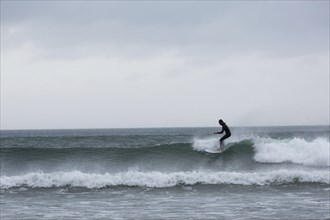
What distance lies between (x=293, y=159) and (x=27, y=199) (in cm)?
1330

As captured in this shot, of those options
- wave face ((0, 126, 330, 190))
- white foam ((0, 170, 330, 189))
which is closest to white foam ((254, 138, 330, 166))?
wave face ((0, 126, 330, 190))

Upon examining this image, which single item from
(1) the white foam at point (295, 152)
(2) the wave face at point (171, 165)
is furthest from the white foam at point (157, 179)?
(1) the white foam at point (295, 152)

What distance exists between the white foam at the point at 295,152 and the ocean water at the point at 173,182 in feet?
0.16

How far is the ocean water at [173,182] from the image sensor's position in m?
13.0

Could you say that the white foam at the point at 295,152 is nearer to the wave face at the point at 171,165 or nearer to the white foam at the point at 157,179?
the wave face at the point at 171,165

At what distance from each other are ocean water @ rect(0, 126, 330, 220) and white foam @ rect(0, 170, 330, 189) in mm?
39

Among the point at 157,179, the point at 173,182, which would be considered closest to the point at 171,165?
the point at 157,179

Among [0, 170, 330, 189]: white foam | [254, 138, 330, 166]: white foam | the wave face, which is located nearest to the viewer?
[0, 170, 330, 189]: white foam

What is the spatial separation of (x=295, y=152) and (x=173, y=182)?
8274 mm

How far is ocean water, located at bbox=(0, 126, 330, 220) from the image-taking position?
13016mm

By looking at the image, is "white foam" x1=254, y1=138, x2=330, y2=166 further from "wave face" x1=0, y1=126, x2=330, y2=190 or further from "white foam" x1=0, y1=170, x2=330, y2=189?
"white foam" x1=0, y1=170, x2=330, y2=189

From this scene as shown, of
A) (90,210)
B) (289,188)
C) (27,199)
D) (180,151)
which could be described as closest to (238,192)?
(289,188)

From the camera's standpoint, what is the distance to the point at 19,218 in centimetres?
1205

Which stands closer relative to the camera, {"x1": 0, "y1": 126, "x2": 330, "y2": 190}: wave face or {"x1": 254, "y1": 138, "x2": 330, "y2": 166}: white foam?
{"x1": 0, "y1": 126, "x2": 330, "y2": 190}: wave face
